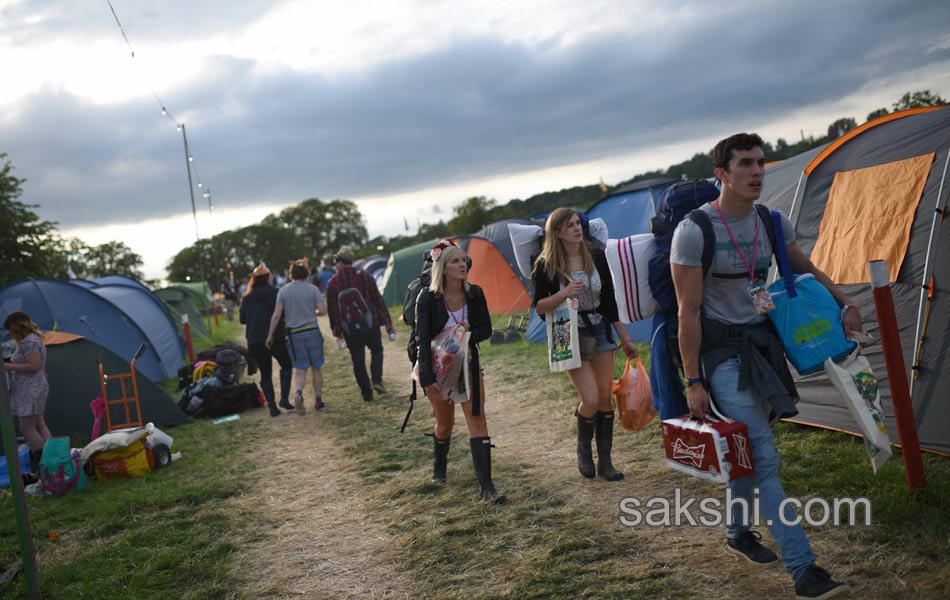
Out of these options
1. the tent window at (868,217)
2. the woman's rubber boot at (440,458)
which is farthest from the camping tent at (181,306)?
the tent window at (868,217)

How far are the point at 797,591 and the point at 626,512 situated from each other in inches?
62.9

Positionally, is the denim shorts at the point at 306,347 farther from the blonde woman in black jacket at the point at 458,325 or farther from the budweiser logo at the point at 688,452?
the budweiser logo at the point at 688,452

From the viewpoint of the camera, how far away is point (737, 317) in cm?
342

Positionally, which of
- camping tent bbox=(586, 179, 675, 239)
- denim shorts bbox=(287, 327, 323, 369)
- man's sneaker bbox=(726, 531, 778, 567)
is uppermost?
camping tent bbox=(586, 179, 675, 239)

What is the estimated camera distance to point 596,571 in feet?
12.7

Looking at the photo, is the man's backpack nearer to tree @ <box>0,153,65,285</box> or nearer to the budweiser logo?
the budweiser logo

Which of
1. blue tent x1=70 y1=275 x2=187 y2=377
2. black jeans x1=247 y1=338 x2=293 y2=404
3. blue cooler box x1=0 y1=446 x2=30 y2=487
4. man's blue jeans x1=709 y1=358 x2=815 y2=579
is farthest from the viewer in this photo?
blue tent x1=70 y1=275 x2=187 y2=377

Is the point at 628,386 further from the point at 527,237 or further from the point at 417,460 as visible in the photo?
the point at 417,460

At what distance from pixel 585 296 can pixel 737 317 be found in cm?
176

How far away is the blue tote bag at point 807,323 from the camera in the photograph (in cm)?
332

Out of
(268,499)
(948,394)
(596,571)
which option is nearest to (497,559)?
(596,571)

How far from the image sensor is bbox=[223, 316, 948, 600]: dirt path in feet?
11.6

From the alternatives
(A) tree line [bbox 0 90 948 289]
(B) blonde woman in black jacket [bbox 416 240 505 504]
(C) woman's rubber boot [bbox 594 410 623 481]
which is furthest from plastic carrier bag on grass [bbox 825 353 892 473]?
(A) tree line [bbox 0 90 948 289]

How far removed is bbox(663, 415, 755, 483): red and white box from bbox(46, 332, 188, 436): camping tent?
803 cm
